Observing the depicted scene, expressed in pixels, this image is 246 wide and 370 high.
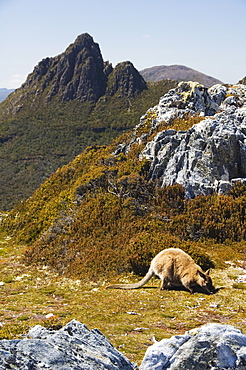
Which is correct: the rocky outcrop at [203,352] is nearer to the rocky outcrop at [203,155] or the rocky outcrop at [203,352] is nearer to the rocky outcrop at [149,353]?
the rocky outcrop at [149,353]

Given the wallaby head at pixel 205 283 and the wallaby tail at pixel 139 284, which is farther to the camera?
the wallaby tail at pixel 139 284

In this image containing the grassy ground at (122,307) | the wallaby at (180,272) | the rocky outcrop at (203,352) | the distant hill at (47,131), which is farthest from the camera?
the distant hill at (47,131)

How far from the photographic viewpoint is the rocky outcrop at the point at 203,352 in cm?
450

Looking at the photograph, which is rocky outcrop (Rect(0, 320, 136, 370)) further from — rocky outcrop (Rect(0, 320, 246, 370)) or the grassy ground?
the grassy ground

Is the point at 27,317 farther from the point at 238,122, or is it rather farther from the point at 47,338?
the point at 238,122

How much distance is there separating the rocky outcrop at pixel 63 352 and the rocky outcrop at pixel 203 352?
0.69 metres

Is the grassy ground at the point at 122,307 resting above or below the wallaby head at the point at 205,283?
below

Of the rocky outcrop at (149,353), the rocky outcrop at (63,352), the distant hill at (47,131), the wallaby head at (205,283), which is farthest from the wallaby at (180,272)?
the distant hill at (47,131)

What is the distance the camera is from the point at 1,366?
4.06 meters

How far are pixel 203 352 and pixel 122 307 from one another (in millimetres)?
6680

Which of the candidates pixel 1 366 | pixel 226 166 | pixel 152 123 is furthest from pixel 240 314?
pixel 152 123

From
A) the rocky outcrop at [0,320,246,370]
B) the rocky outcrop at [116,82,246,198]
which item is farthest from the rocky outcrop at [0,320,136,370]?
the rocky outcrop at [116,82,246,198]

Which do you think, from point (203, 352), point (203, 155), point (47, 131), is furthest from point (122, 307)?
point (47, 131)

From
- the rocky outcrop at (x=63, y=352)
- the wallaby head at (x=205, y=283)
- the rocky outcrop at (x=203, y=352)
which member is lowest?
the wallaby head at (x=205, y=283)
